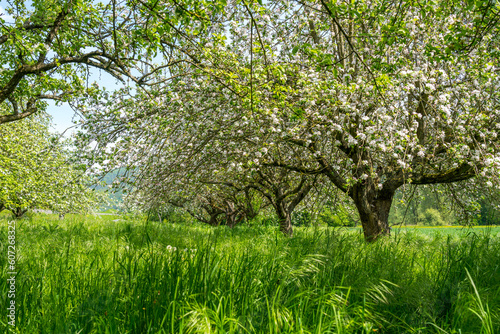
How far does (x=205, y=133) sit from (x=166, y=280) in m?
4.30

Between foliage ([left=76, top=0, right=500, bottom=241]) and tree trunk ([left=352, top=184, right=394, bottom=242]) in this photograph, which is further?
tree trunk ([left=352, top=184, right=394, bottom=242])

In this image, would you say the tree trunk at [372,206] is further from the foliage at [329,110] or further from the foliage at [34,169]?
the foliage at [34,169]

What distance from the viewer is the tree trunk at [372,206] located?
7.00 meters

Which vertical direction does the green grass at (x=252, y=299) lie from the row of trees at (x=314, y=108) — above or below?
below

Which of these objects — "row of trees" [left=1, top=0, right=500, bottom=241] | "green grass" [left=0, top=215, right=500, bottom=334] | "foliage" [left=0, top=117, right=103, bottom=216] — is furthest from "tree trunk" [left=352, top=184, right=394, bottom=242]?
"foliage" [left=0, top=117, right=103, bottom=216]

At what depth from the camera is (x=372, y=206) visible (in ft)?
23.9

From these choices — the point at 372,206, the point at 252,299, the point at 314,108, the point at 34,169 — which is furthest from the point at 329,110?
the point at 34,169

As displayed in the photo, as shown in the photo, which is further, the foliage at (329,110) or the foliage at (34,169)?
the foliage at (34,169)

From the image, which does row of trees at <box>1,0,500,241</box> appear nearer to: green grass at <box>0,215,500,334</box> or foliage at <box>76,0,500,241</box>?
foliage at <box>76,0,500,241</box>

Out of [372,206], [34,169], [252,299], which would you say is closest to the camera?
[252,299]

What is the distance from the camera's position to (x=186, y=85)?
5.94m

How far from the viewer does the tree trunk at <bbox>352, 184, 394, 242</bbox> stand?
7004mm

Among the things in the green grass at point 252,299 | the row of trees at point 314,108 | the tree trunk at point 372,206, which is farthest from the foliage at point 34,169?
the tree trunk at point 372,206

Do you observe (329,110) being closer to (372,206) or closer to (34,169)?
(372,206)
